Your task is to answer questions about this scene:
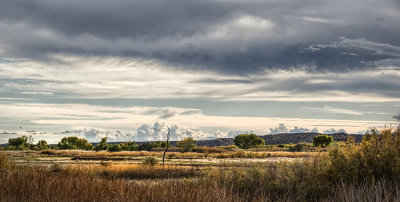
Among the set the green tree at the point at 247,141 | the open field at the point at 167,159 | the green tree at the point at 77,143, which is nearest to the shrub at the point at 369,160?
the open field at the point at 167,159

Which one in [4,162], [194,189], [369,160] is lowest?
[194,189]

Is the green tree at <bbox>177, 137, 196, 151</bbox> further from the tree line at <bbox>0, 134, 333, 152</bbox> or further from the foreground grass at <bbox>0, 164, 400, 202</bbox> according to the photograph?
the foreground grass at <bbox>0, 164, 400, 202</bbox>

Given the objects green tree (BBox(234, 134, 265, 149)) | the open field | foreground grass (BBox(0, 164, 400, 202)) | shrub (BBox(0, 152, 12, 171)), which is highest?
green tree (BBox(234, 134, 265, 149))

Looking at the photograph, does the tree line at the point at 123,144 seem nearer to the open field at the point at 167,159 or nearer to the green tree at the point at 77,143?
the green tree at the point at 77,143

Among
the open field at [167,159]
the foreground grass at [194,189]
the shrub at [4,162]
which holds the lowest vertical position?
the open field at [167,159]

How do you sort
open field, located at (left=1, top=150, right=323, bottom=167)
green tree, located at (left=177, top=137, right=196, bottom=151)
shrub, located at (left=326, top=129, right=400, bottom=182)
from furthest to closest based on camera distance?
green tree, located at (left=177, top=137, right=196, bottom=151)
open field, located at (left=1, top=150, right=323, bottom=167)
shrub, located at (left=326, top=129, right=400, bottom=182)

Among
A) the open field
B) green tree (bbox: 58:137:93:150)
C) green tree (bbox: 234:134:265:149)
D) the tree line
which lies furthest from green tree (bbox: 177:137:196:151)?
green tree (bbox: 58:137:93:150)

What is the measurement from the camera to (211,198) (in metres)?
11.9

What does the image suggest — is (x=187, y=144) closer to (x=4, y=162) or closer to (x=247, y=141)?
(x=247, y=141)

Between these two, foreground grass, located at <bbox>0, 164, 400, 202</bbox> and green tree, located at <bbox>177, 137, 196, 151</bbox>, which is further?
green tree, located at <bbox>177, 137, 196, 151</bbox>

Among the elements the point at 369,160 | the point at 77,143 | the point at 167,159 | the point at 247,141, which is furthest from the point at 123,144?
the point at 369,160

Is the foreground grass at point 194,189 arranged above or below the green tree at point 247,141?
below

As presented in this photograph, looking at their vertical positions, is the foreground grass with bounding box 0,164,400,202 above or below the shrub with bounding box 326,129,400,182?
below

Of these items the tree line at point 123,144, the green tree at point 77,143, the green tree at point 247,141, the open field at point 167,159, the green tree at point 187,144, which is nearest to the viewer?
the open field at point 167,159
